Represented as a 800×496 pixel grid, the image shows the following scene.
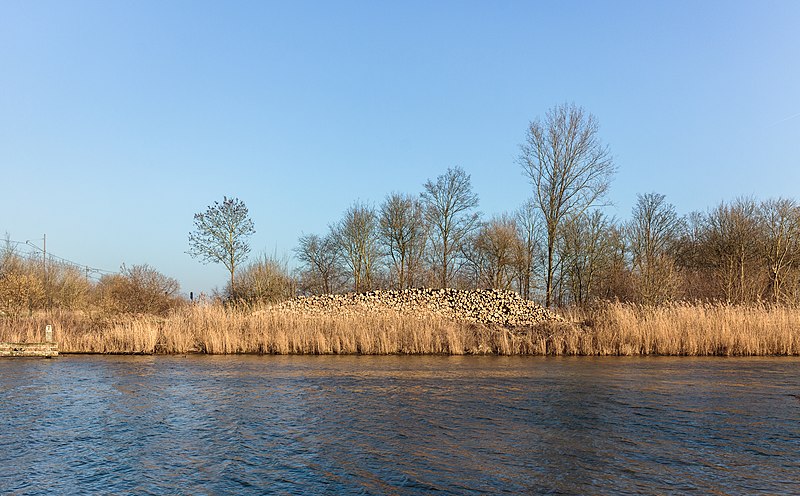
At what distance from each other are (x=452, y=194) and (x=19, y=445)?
33184 millimetres

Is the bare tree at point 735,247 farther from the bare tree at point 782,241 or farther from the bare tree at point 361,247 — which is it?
the bare tree at point 361,247

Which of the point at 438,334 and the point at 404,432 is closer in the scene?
the point at 404,432

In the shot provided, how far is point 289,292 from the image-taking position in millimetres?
29812

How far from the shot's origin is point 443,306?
2317cm

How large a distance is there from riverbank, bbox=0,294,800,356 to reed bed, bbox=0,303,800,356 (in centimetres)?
3

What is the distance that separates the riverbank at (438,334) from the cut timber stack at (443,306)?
168 centimetres

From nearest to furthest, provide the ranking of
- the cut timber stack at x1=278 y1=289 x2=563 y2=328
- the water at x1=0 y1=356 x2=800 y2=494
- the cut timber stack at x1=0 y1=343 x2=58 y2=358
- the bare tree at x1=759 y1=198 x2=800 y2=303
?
the water at x1=0 y1=356 x2=800 y2=494, the cut timber stack at x1=0 y1=343 x2=58 y2=358, the cut timber stack at x1=278 y1=289 x2=563 y2=328, the bare tree at x1=759 y1=198 x2=800 y2=303

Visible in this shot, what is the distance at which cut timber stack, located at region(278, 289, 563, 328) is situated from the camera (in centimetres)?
2128

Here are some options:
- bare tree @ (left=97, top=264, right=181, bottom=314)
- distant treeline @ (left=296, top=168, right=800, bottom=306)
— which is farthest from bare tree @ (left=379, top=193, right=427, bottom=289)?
bare tree @ (left=97, top=264, right=181, bottom=314)

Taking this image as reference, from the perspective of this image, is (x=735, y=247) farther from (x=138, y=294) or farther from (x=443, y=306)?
(x=138, y=294)

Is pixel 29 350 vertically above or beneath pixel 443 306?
beneath

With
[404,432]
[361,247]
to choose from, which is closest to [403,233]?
[361,247]

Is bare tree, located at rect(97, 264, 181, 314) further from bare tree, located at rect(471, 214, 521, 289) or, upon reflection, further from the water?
bare tree, located at rect(471, 214, 521, 289)

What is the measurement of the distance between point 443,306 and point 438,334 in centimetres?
575
